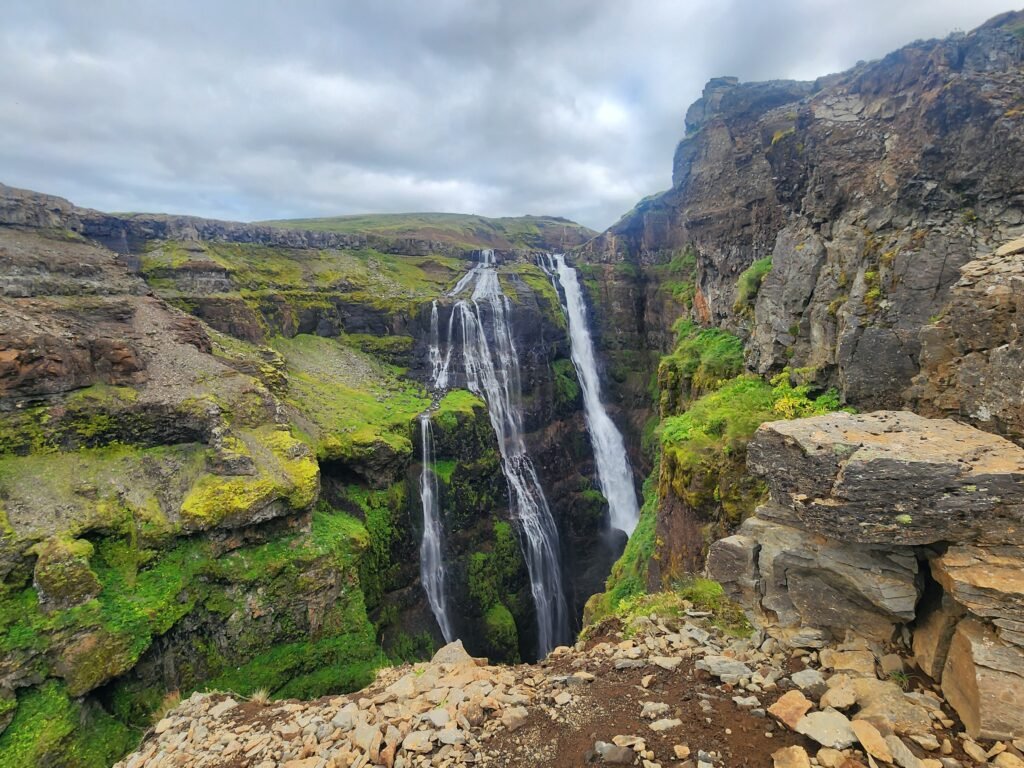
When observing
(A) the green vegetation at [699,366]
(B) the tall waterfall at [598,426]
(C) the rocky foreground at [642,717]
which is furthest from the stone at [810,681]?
(B) the tall waterfall at [598,426]

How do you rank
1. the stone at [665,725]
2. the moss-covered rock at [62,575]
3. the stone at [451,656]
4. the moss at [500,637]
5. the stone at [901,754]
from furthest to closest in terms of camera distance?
the moss at [500,637] < the moss-covered rock at [62,575] < the stone at [451,656] < the stone at [665,725] < the stone at [901,754]

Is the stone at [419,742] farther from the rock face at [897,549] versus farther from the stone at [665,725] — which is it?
the rock face at [897,549]

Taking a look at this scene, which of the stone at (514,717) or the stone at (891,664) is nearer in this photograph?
the stone at (891,664)

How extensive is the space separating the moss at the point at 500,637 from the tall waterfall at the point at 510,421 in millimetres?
2365

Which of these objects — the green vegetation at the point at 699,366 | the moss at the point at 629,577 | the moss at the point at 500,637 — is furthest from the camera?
the moss at the point at 500,637

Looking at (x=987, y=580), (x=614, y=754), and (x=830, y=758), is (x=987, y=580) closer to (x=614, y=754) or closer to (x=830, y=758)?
(x=830, y=758)

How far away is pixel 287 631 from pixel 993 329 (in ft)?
62.5

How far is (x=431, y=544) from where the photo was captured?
82.2ft

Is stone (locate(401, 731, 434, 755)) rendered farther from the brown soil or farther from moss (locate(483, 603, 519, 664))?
moss (locate(483, 603, 519, 664))

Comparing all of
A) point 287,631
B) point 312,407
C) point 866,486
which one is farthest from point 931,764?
point 312,407

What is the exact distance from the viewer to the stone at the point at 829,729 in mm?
4254

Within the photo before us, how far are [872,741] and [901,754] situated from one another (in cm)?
20

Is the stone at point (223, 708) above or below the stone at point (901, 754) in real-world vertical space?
below

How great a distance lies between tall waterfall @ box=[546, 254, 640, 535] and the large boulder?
94.1 ft
